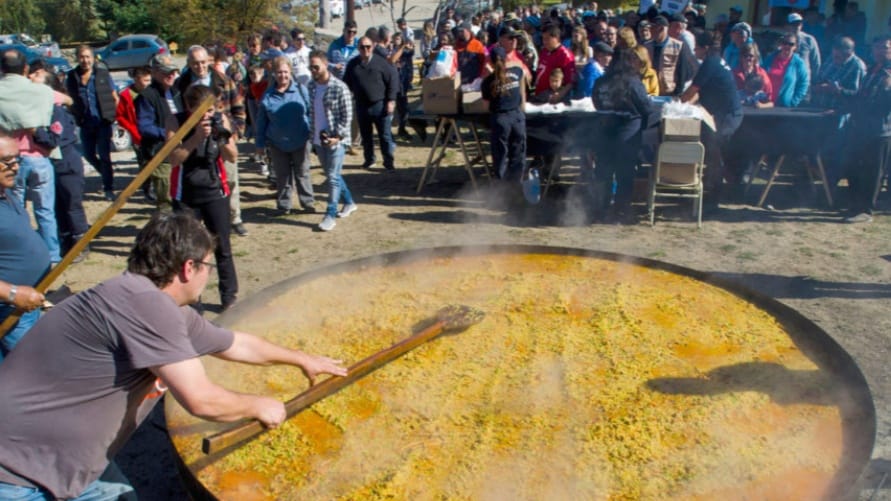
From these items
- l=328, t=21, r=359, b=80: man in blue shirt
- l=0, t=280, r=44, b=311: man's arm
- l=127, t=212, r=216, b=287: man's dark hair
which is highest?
l=328, t=21, r=359, b=80: man in blue shirt

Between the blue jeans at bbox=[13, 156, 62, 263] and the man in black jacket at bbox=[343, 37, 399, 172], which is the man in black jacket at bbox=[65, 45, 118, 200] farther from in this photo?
the man in black jacket at bbox=[343, 37, 399, 172]

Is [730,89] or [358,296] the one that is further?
[730,89]

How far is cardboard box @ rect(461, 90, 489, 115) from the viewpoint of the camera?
9.23 m

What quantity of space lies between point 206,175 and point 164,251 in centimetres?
311

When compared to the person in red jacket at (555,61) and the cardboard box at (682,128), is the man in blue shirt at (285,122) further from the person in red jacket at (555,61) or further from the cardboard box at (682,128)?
the cardboard box at (682,128)

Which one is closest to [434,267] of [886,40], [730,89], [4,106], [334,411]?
[334,411]

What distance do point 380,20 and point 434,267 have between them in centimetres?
3773

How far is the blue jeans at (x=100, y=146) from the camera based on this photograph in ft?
31.0

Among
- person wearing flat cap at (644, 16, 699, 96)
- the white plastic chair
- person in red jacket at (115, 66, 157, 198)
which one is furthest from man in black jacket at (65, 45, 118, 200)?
person wearing flat cap at (644, 16, 699, 96)

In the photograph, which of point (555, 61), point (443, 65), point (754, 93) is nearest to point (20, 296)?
point (555, 61)

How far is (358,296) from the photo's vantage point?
4727 millimetres

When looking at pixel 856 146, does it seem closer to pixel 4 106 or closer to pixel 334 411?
pixel 334 411

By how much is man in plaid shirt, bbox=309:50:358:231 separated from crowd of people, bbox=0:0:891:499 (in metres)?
0.02

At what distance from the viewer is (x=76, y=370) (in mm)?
2436
